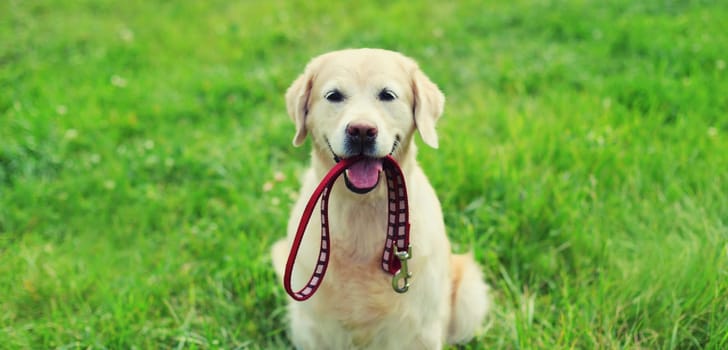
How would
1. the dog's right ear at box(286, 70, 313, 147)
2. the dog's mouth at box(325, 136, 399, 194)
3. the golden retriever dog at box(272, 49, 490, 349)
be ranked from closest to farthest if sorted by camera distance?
the dog's mouth at box(325, 136, 399, 194), the golden retriever dog at box(272, 49, 490, 349), the dog's right ear at box(286, 70, 313, 147)

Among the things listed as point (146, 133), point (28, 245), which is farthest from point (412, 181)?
point (146, 133)

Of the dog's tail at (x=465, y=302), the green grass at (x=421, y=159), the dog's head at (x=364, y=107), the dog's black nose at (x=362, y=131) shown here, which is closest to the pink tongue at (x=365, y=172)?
the dog's head at (x=364, y=107)

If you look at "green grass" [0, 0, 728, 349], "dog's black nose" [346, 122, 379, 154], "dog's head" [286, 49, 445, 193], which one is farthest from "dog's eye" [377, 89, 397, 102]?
"green grass" [0, 0, 728, 349]

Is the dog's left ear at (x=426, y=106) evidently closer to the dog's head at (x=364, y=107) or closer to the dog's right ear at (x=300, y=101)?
the dog's head at (x=364, y=107)

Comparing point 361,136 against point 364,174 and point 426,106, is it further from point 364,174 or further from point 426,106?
point 426,106

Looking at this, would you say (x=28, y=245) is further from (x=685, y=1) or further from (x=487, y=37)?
(x=685, y=1)

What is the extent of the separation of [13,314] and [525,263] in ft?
8.58

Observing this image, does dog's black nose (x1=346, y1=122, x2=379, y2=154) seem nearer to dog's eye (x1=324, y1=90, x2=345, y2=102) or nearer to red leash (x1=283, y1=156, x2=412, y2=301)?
red leash (x1=283, y1=156, x2=412, y2=301)

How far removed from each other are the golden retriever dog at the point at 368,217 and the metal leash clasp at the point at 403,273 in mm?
76

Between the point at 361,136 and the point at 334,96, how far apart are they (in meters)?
0.32

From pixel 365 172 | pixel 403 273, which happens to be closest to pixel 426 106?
pixel 365 172

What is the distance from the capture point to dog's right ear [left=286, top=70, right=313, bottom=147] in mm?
2486

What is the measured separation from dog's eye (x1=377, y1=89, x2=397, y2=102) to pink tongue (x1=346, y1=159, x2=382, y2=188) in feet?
0.91

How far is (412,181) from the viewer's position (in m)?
2.50
